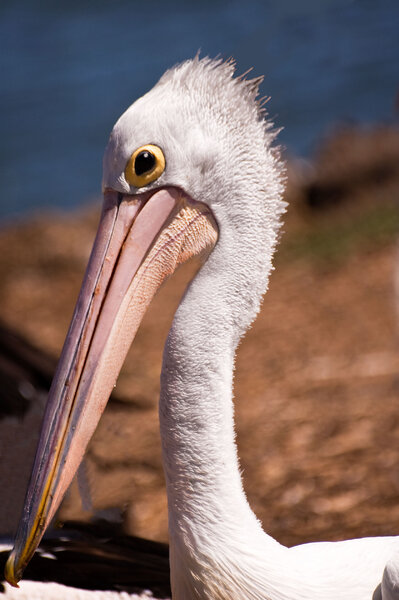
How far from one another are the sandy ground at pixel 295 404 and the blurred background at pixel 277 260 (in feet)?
0.04

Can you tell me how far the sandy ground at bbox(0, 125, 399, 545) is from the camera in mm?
3090

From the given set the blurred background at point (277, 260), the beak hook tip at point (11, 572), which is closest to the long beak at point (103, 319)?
the beak hook tip at point (11, 572)

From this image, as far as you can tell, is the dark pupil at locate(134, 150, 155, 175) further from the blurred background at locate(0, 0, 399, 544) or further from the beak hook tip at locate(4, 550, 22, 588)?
the beak hook tip at locate(4, 550, 22, 588)

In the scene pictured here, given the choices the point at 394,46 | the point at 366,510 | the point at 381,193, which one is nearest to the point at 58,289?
the point at 381,193

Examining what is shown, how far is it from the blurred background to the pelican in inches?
8.1

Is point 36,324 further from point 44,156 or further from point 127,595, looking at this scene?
point 44,156

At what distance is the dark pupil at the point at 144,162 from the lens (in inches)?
66.1

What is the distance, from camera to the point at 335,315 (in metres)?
4.96

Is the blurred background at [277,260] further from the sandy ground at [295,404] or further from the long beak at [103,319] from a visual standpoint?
the long beak at [103,319]

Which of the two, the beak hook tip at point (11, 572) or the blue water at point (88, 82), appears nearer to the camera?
the beak hook tip at point (11, 572)

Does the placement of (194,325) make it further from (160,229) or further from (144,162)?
(144,162)

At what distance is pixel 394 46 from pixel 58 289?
521 cm

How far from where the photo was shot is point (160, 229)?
177cm

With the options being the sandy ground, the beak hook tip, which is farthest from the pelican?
the sandy ground
